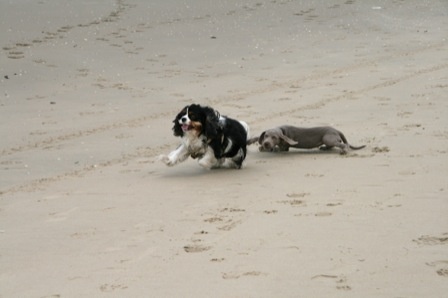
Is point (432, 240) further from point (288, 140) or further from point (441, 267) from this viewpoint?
point (288, 140)

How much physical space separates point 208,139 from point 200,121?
0.59 feet

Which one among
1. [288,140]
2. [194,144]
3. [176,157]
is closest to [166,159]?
[176,157]

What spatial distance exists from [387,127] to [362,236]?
4502mm

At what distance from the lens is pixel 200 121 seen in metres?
8.98

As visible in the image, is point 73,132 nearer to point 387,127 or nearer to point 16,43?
point 387,127

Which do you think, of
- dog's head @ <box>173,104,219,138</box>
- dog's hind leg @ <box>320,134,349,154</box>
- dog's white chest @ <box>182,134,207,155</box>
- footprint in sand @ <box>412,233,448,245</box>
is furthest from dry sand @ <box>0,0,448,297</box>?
dog's head @ <box>173,104,219,138</box>

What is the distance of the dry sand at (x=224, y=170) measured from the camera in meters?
5.93

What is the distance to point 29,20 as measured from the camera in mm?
17406

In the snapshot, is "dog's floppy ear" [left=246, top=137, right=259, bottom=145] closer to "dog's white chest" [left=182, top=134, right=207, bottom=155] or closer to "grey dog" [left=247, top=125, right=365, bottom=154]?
"grey dog" [left=247, top=125, right=365, bottom=154]

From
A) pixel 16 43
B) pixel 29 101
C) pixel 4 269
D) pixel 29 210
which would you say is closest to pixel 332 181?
pixel 29 210

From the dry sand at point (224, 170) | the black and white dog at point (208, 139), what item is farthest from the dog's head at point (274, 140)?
the black and white dog at point (208, 139)

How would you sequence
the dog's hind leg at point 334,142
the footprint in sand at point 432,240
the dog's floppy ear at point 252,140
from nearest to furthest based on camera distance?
the footprint in sand at point 432,240, the dog's hind leg at point 334,142, the dog's floppy ear at point 252,140

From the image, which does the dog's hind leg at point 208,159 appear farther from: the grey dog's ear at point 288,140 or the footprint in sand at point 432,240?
the footprint in sand at point 432,240

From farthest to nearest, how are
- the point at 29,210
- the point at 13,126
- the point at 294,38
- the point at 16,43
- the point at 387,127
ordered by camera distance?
the point at 294,38
the point at 16,43
the point at 13,126
the point at 387,127
the point at 29,210
